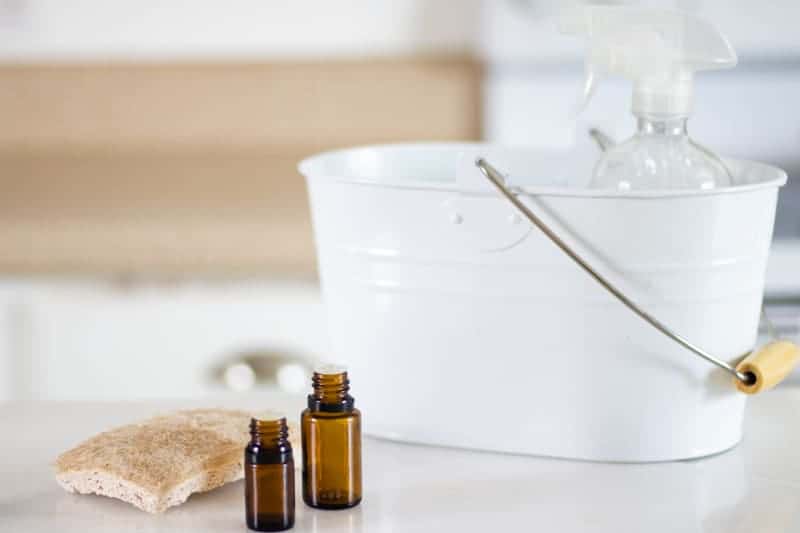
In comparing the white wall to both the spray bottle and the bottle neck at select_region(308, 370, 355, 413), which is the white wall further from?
the bottle neck at select_region(308, 370, 355, 413)

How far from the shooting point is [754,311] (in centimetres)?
87

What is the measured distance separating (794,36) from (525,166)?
1.06m

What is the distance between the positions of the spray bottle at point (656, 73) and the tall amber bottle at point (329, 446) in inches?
10.1

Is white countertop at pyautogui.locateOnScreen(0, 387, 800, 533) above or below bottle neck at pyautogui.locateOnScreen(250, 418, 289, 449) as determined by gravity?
below

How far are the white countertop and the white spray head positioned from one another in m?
0.24

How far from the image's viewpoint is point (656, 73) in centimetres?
84

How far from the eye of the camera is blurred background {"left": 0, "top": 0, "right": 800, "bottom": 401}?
191 cm

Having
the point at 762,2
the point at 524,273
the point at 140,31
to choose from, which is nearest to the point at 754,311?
the point at 524,273

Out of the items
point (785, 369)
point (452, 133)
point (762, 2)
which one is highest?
point (762, 2)

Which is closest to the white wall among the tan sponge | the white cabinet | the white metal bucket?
the white cabinet

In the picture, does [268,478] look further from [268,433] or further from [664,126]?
[664,126]

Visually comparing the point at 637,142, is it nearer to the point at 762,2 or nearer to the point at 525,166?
the point at 525,166

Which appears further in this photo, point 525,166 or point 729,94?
point 729,94

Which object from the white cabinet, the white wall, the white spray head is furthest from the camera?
the white wall
